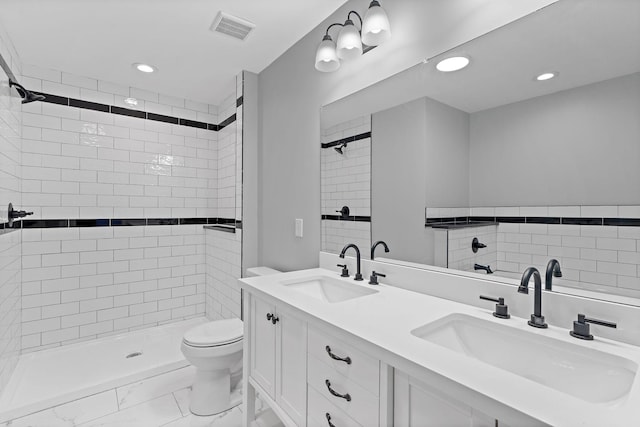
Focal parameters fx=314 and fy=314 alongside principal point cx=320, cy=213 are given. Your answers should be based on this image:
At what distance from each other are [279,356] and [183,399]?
1.19m

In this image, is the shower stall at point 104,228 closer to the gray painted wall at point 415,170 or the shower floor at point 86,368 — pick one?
the shower floor at point 86,368

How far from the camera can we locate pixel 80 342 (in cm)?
277

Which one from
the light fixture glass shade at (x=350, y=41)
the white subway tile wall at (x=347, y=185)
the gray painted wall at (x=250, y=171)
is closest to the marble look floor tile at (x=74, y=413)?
the gray painted wall at (x=250, y=171)

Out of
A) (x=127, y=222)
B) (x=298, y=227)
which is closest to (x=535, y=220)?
(x=298, y=227)

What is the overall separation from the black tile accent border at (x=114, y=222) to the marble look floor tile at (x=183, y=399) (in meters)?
1.28

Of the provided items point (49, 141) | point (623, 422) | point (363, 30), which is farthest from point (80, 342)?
point (623, 422)

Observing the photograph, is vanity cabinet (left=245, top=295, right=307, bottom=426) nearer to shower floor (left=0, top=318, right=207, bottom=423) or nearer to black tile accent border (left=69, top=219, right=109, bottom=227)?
shower floor (left=0, top=318, right=207, bottom=423)

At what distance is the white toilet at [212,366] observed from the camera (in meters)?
1.92

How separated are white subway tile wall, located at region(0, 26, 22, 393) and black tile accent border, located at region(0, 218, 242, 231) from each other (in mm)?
142

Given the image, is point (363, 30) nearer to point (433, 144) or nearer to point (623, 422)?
point (433, 144)

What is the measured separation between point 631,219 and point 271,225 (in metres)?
2.12

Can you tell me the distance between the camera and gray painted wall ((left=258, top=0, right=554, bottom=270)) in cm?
133

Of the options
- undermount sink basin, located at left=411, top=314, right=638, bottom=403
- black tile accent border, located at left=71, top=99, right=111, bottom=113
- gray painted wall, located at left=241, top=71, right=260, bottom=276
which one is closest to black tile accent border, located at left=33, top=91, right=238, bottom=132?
black tile accent border, located at left=71, top=99, right=111, bottom=113

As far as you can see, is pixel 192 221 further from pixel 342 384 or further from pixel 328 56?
pixel 342 384
